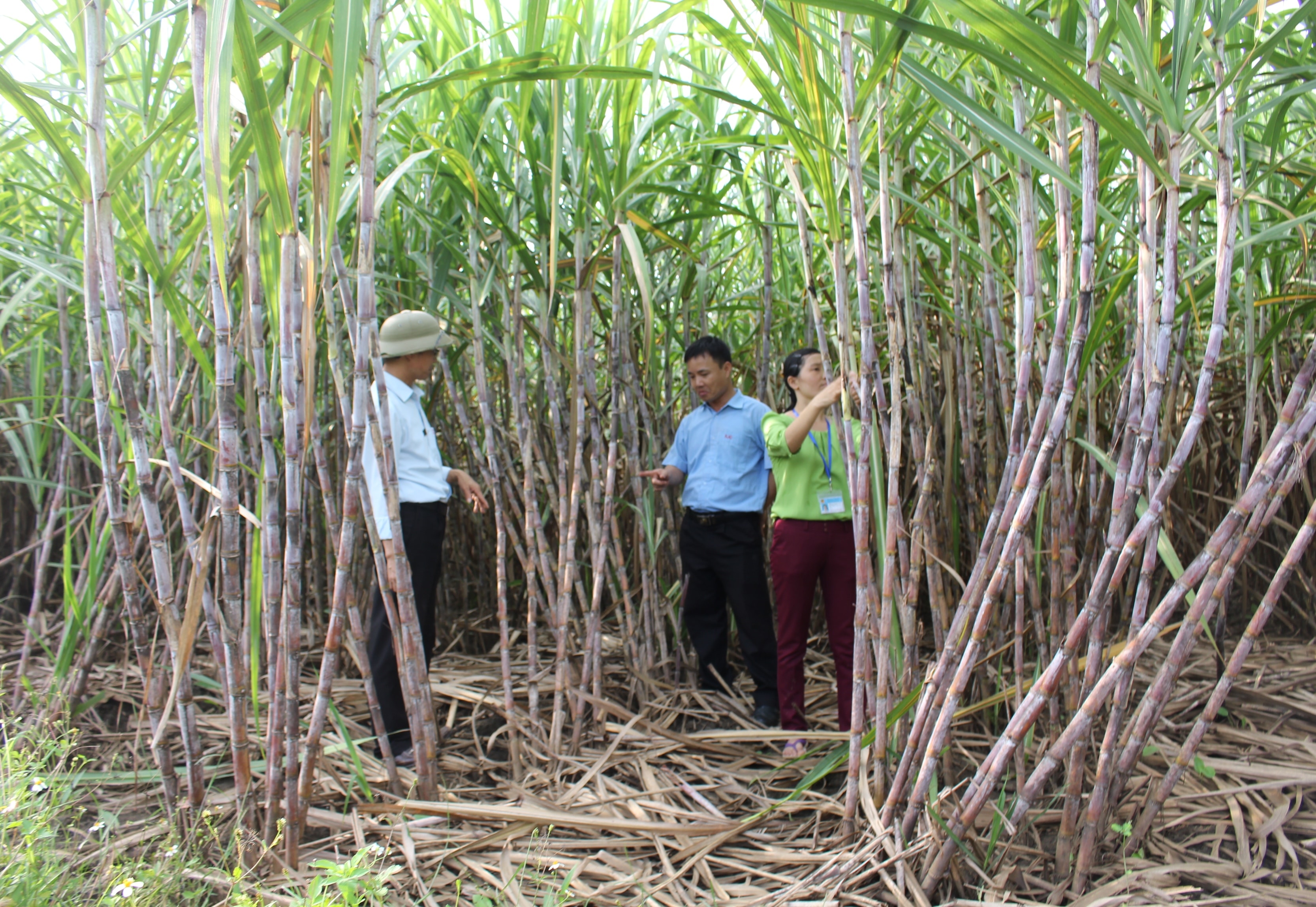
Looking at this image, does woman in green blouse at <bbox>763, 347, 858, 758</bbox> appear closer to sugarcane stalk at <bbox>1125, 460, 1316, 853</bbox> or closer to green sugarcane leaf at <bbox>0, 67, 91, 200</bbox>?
sugarcane stalk at <bbox>1125, 460, 1316, 853</bbox>

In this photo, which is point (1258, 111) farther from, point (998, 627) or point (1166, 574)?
point (1166, 574)

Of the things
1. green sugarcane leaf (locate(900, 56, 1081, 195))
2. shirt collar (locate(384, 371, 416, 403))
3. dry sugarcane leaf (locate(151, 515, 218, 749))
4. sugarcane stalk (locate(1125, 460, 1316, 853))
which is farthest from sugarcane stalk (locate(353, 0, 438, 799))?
sugarcane stalk (locate(1125, 460, 1316, 853))

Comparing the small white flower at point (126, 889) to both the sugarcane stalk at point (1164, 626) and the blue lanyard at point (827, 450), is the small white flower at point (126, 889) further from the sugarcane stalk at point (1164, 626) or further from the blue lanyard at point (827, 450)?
the blue lanyard at point (827, 450)

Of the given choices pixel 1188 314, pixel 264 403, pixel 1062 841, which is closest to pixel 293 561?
pixel 264 403

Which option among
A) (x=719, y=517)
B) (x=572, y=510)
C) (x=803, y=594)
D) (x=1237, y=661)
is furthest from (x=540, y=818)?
(x=1237, y=661)

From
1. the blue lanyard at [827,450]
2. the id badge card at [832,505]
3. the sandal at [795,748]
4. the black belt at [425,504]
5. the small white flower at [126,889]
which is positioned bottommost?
the sandal at [795,748]

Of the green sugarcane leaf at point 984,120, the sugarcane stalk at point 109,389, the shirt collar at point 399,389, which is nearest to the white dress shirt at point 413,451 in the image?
the shirt collar at point 399,389

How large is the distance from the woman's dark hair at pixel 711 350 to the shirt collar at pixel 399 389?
0.71 m

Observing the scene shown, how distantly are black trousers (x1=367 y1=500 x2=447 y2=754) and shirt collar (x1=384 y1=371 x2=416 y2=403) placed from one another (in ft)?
0.85

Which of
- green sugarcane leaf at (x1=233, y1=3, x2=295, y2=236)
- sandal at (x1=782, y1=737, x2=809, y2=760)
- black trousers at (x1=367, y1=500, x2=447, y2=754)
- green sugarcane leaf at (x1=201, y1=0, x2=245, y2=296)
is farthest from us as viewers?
black trousers at (x1=367, y1=500, x2=447, y2=754)

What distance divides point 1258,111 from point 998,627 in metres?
0.95

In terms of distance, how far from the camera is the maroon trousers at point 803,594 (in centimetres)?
188

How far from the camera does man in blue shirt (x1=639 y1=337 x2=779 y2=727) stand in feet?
6.84

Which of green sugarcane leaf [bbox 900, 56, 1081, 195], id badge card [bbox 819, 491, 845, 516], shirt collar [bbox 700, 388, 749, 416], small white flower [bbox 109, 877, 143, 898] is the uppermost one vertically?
green sugarcane leaf [bbox 900, 56, 1081, 195]
